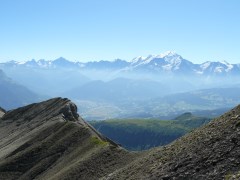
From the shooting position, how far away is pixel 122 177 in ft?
184

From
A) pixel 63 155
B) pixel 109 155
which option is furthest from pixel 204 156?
pixel 63 155

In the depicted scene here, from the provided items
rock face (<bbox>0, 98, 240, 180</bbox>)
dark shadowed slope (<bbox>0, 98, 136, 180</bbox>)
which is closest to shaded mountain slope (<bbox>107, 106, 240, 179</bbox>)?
rock face (<bbox>0, 98, 240, 180</bbox>)

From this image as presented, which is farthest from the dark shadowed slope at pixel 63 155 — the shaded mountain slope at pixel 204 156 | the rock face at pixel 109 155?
the shaded mountain slope at pixel 204 156

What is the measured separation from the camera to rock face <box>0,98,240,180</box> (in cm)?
4116

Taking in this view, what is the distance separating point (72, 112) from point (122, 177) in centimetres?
8984

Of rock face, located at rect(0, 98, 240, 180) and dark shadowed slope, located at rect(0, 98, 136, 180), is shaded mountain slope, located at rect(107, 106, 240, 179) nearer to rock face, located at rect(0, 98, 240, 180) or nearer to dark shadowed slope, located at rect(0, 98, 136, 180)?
rock face, located at rect(0, 98, 240, 180)

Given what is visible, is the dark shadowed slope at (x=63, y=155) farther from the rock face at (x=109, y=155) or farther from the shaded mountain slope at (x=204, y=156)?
the shaded mountain slope at (x=204, y=156)

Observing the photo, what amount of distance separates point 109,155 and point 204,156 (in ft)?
124

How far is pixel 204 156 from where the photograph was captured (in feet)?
139

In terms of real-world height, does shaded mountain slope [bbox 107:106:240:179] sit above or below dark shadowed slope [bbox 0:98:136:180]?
above

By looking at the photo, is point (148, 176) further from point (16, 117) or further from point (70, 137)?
point (16, 117)

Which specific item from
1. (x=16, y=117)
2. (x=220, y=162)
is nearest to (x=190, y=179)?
(x=220, y=162)

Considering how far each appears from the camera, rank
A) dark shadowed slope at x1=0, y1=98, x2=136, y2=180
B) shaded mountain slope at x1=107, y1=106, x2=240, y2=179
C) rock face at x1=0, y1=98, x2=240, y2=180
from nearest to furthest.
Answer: shaded mountain slope at x1=107, y1=106, x2=240, y2=179 < rock face at x1=0, y1=98, x2=240, y2=180 < dark shadowed slope at x1=0, y1=98, x2=136, y2=180

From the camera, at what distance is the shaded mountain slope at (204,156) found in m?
39.1
